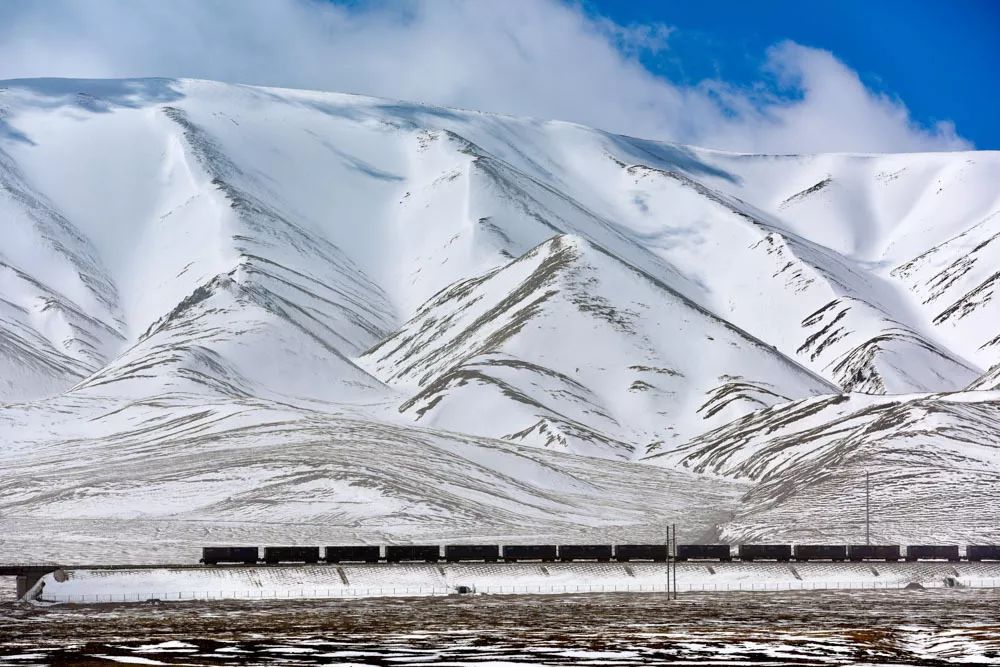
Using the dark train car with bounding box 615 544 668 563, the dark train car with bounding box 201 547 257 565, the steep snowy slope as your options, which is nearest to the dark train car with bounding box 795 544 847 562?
the dark train car with bounding box 615 544 668 563

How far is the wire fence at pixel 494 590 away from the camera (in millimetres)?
109938

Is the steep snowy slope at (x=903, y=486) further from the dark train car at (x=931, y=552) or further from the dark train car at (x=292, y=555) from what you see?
the dark train car at (x=292, y=555)

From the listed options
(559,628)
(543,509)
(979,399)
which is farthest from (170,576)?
(979,399)

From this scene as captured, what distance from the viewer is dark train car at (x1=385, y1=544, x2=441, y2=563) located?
423ft

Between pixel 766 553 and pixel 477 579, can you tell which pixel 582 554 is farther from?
pixel 766 553

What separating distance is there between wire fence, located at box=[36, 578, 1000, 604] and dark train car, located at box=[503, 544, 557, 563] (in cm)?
1008

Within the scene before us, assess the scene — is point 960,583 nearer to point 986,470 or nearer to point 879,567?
point 879,567

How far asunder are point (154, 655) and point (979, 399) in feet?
470

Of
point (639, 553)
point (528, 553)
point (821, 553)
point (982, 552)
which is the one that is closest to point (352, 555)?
point (528, 553)

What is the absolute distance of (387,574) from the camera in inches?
4766

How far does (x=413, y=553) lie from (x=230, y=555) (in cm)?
1540

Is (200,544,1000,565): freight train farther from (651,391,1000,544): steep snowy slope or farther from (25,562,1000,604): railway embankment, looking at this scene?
(651,391,1000,544): steep snowy slope

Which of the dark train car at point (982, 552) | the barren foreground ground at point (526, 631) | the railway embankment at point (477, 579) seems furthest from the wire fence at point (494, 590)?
the dark train car at point (982, 552)

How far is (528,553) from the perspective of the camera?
132250 millimetres
